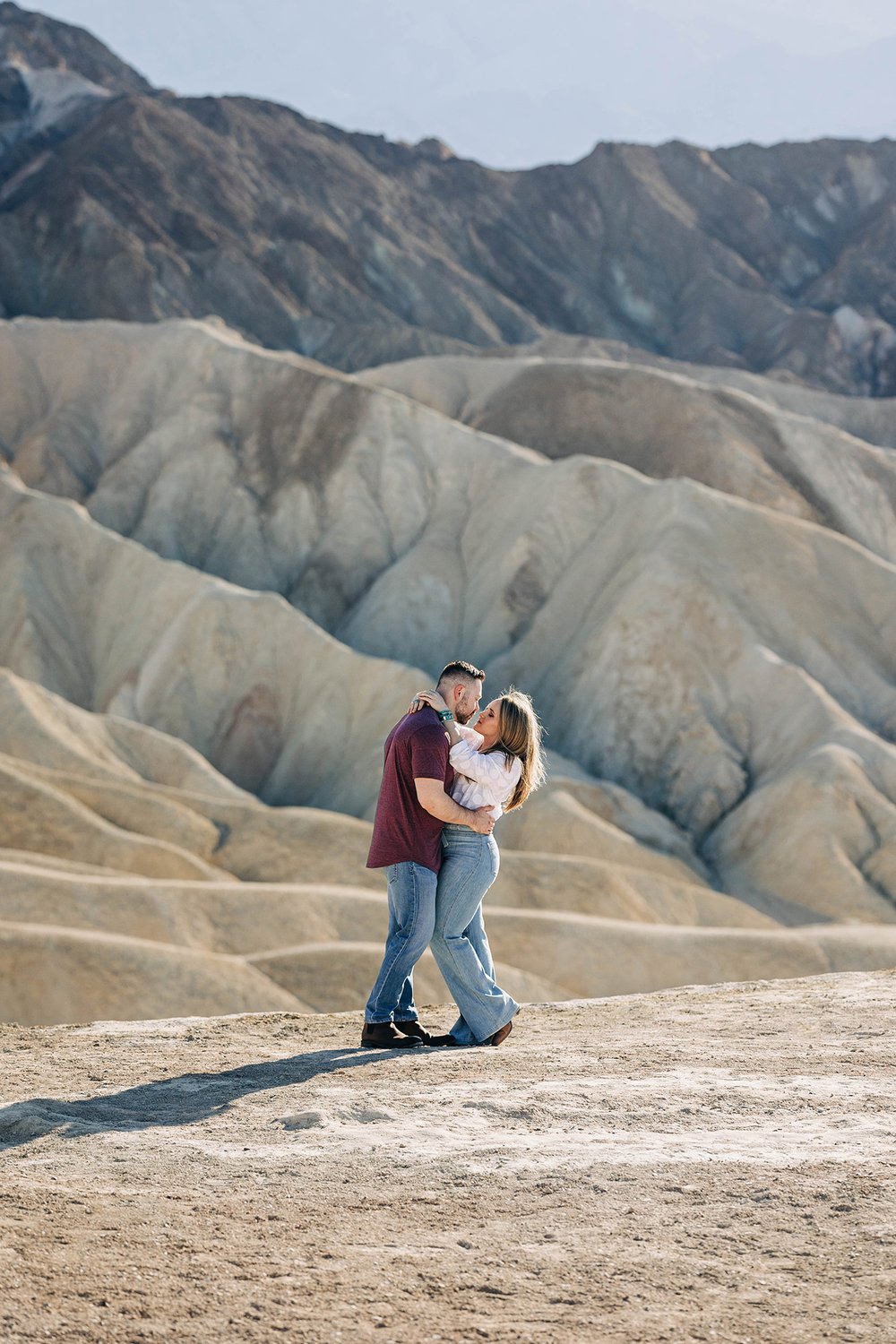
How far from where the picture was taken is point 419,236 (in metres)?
97.4

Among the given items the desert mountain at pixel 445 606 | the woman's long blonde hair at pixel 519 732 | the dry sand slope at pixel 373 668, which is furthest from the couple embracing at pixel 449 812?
the desert mountain at pixel 445 606

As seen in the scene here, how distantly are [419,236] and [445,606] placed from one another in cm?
5754

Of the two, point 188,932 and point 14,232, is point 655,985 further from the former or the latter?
point 14,232

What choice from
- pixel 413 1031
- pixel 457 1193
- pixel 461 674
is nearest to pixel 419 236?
pixel 461 674

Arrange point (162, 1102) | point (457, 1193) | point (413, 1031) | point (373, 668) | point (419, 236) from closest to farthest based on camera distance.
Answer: point (457, 1193) → point (162, 1102) → point (413, 1031) → point (373, 668) → point (419, 236)

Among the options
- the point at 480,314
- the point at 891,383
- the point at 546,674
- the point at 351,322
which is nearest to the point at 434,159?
the point at 480,314

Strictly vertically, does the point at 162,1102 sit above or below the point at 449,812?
below

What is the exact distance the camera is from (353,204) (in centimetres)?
9625

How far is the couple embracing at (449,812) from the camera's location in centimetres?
732

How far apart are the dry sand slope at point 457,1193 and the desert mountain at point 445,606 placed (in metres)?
26.1

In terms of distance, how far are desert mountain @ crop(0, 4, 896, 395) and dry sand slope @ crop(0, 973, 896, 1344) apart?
2920 inches

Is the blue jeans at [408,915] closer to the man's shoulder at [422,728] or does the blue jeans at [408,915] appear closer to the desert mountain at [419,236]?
the man's shoulder at [422,728]

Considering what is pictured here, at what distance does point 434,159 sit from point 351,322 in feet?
102

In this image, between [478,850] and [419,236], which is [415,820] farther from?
[419,236]
